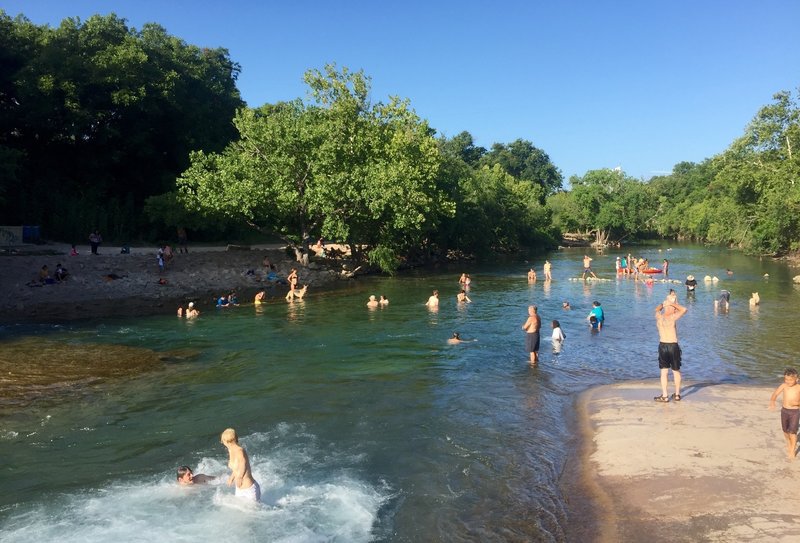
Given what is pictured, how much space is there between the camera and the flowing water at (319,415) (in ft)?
29.2

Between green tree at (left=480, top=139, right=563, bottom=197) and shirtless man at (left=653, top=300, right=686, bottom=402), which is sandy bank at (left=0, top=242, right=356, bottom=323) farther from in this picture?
green tree at (left=480, top=139, right=563, bottom=197)

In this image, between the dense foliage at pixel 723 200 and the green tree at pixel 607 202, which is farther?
the green tree at pixel 607 202

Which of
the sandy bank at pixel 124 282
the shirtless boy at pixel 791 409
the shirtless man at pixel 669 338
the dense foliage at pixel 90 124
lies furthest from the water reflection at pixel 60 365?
the dense foliage at pixel 90 124

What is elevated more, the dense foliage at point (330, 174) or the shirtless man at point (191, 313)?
the dense foliage at point (330, 174)

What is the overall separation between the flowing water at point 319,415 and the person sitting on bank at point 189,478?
0.50 ft

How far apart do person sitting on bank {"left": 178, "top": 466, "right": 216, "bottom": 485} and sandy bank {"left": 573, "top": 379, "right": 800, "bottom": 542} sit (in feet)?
19.1

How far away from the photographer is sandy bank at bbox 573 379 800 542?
806 cm

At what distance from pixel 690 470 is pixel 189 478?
7932mm

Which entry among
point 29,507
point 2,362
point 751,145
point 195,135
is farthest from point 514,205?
point 29,507

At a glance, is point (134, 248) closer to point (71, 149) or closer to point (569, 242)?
point (71, 149)

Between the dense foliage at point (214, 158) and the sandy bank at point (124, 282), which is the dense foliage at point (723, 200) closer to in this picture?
the dense foliage at point (214, 158)

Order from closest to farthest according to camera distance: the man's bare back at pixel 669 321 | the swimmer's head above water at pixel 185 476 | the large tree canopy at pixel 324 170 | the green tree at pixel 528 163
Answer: the swimmer's head above water at pixel 185 476 < the man's bare back at pixel 669 321 < the large tree canopy at pixel 324 170 < the green tree at pixel 528 163

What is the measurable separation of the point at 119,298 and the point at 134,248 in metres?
10.7

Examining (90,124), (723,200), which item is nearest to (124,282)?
(90,124)
